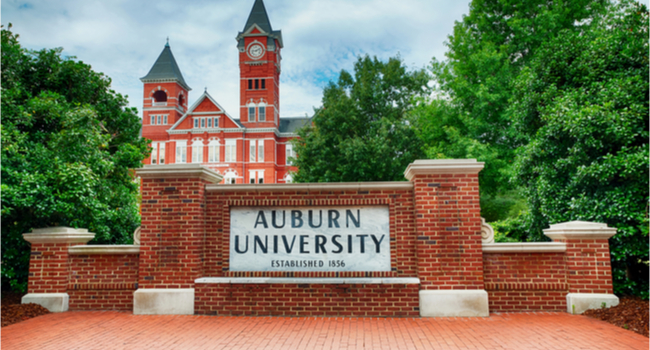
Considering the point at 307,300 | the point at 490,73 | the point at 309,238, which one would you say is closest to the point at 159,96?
the point at 490,73

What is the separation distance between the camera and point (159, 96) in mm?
50344

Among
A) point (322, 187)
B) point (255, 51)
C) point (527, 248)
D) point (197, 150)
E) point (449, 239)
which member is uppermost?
point (255, 51)

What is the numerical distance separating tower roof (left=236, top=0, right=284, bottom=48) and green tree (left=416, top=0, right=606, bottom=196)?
33825 millimetres

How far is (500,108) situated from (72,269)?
1552 centimetres

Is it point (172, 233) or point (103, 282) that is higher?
point (172, 233)

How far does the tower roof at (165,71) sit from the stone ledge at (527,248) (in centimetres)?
4949

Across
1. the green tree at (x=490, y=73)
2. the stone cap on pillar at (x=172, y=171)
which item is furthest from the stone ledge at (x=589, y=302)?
the green tree at (x=490, y=73)

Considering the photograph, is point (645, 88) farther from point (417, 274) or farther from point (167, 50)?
point (167, 50)

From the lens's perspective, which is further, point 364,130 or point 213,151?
point 213,151

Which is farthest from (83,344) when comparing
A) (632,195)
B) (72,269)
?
(632,195)

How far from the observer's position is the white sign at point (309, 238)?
22.1 feet

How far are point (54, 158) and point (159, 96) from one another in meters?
45.6

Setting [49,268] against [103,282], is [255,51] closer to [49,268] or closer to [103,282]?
[49,268]

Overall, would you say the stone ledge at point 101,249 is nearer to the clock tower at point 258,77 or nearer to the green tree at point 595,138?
the green tree at point 595,138
